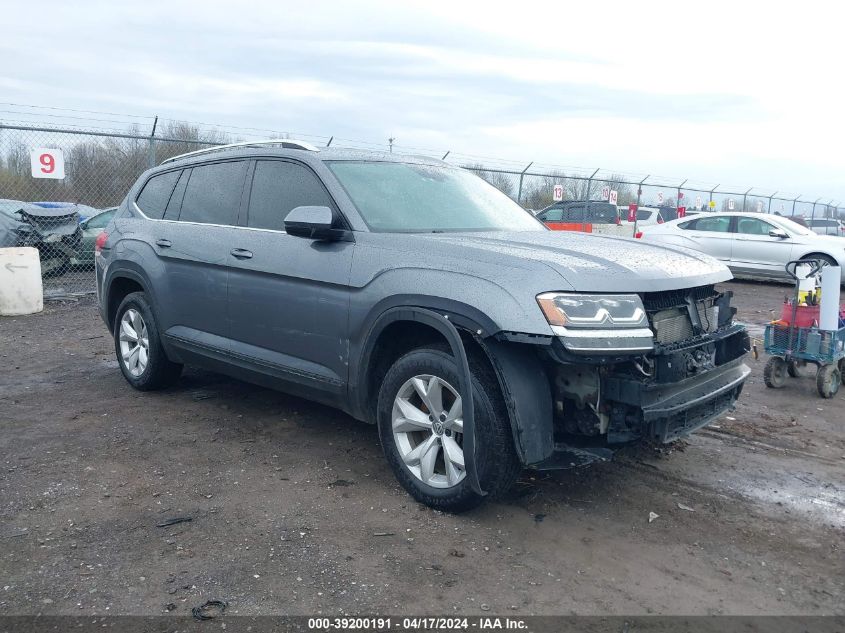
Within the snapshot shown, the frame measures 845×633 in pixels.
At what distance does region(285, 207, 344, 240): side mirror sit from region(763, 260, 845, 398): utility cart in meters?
4.22

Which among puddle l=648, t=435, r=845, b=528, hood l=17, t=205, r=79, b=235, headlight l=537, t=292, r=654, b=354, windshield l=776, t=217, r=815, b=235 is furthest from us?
windshield l=776, t=217, r=815, b=235

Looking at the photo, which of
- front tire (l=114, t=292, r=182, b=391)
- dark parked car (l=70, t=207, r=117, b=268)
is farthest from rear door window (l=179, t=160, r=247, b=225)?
dark parked car (l=70, t=207, r=117, b=268)

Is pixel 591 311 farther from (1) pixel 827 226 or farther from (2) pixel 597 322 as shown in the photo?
(1) pixel 827 226

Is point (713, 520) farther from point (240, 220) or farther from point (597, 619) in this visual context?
point (240, 220)

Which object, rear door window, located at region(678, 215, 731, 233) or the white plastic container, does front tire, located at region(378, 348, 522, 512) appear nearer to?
the white plastic container

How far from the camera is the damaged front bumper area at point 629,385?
3.53m

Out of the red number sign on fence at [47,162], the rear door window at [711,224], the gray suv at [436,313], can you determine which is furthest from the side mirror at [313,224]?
the rear door window at [711,224]

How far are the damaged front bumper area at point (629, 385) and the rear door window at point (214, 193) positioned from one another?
8.85 ft

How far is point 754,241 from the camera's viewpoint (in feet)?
48.9

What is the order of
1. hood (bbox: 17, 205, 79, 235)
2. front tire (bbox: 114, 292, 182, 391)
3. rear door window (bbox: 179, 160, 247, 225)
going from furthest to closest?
hood (bbox: 17, 205, 79, 235)
front tire (bbox: 114, 292, 182, 391)
rear door window (bbox: 179, 160, 247, 225)

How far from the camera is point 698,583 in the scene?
131 inches

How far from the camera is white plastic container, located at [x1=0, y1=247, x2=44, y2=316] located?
1023 cm

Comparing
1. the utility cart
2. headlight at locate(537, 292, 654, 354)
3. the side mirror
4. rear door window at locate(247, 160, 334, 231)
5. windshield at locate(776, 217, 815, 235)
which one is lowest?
the utility cart

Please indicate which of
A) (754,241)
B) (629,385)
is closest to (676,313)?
(629,385)
